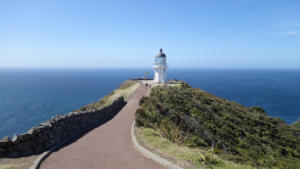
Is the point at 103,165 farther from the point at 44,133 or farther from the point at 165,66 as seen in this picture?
the point at 165,66

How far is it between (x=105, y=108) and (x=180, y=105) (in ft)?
22.8

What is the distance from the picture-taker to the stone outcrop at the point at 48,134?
709 centimetres

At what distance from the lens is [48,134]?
8555mm

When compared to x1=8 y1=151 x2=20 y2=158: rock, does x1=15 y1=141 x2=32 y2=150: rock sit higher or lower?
higher

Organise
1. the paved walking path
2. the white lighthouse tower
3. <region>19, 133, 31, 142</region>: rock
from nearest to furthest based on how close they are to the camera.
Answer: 1. the paved walking path
2. <region>19, 133, 31, 142</region>: rock
3. the white lighthouse tower

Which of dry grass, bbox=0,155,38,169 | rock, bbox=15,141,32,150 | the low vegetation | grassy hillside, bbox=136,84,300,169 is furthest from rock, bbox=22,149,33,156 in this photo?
the low vegetation

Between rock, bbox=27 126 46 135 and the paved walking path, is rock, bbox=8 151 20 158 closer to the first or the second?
rock, bbox=27 126 46 135

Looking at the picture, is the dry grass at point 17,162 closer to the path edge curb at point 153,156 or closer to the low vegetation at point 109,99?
the path edge curb at point 153,156

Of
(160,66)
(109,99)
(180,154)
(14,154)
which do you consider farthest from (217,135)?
(160,66)

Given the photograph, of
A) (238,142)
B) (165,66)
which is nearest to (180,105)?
(238,142)

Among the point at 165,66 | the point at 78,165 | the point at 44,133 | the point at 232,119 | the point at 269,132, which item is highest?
the point at 165,66

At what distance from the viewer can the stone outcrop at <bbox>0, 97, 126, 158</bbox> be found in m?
7.09

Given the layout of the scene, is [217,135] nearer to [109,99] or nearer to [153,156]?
[153,156]

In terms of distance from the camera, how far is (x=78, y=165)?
6.54 metres
